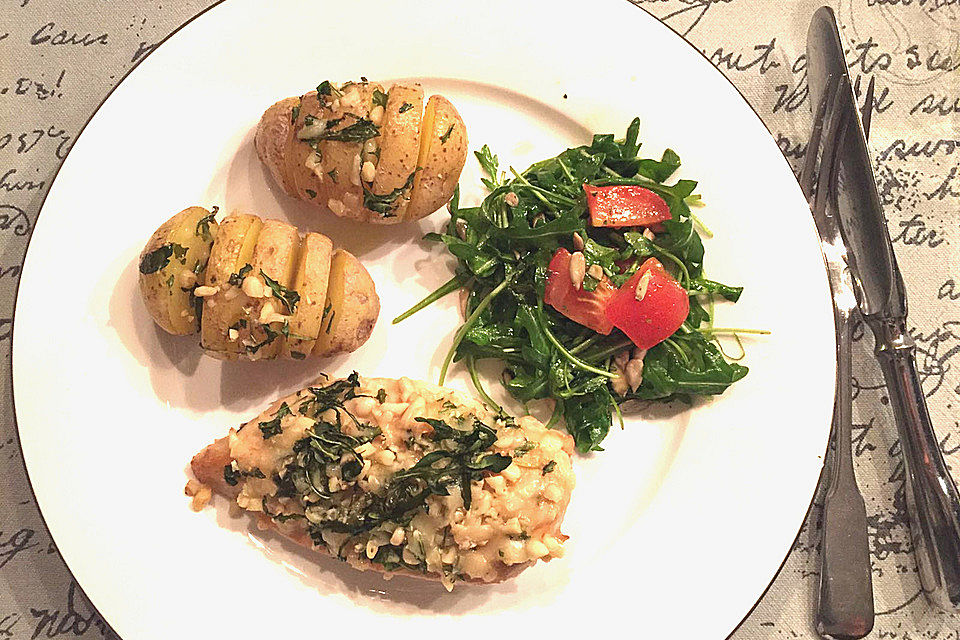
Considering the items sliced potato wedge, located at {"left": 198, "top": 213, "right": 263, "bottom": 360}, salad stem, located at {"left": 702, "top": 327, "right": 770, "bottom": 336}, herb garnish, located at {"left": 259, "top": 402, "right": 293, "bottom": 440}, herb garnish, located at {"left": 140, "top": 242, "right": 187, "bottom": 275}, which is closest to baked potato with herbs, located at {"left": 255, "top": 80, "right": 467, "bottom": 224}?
sliced potato wedge, located at {"left": 198, "top": 213, "right": 263, "bottom": 360}

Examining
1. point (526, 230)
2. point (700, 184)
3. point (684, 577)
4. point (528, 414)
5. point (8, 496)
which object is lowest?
point (8, 496)

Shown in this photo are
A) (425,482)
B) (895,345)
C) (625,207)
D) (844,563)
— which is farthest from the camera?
(895,345)

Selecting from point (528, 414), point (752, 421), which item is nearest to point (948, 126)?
point (752, 421)

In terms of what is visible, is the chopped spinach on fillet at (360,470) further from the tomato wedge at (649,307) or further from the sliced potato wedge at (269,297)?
the tomato wedge at (649,307)

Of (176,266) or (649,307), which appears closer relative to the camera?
(176,266)

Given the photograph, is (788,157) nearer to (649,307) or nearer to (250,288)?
(649,307)

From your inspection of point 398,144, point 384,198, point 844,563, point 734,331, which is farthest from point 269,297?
point 844,563

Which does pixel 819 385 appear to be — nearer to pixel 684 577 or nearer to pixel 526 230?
pixel 684 577
